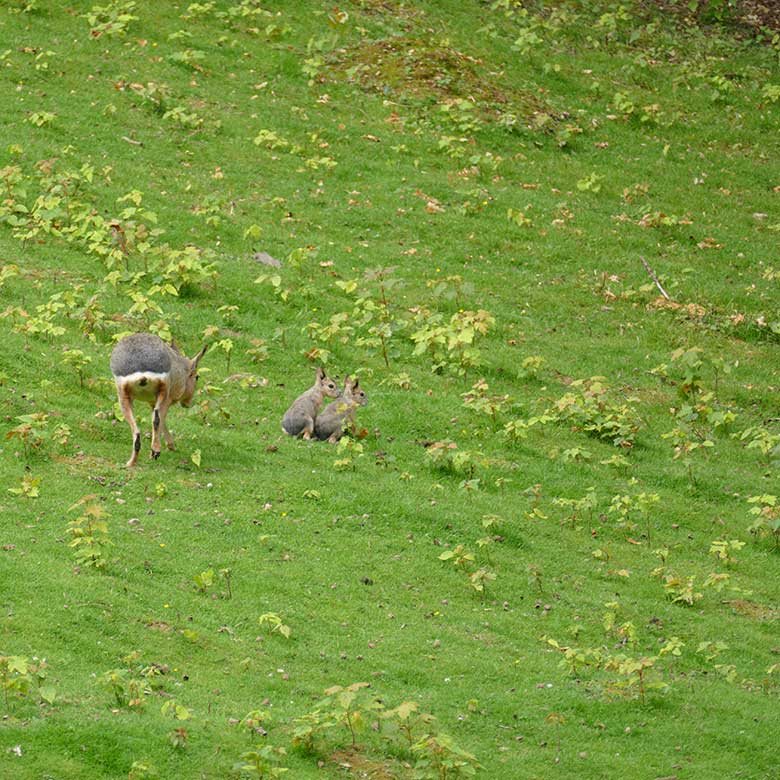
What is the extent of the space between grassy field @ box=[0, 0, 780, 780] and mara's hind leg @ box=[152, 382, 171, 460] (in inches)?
14.2

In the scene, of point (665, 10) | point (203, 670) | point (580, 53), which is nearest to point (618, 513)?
point (203, 670)

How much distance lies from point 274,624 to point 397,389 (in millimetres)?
6535

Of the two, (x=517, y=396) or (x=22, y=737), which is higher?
(x=22, y=737)

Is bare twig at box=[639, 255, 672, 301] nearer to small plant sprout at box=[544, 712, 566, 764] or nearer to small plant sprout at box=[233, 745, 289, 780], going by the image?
small plant sprout at box=[544, 712, 566, 764]

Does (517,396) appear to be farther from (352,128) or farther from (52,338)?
(352,128)

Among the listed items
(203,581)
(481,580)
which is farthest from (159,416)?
(481,580)

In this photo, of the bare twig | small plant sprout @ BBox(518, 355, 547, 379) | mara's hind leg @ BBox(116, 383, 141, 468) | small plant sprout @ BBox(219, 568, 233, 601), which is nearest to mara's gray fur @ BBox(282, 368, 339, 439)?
mara's hind leg @ BBox(116, 383, 141, 468)

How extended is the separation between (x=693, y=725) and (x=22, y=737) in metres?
5.19

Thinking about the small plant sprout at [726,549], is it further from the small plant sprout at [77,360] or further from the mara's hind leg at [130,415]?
the small plant sprout at [77,360]

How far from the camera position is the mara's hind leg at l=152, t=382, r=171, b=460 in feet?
46.6

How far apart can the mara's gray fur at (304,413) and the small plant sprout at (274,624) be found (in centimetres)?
461

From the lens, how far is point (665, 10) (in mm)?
32531

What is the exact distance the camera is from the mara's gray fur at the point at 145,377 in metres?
13.9

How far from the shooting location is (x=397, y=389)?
17969mm
